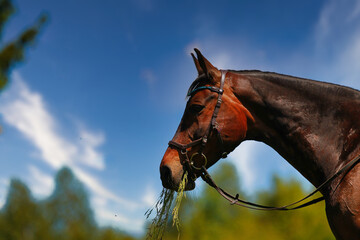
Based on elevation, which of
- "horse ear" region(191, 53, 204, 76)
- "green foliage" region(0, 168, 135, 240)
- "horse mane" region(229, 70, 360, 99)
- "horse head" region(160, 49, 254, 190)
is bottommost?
"horse head" region(160, 49, 254, 190)

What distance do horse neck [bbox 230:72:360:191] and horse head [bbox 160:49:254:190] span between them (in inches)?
6.7

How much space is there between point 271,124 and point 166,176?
139 centimetres

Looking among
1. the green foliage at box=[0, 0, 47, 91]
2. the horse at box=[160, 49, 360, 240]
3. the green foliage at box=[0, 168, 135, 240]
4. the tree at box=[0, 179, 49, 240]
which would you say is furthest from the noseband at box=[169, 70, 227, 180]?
the tree at box=[0, 179, 49, 240]

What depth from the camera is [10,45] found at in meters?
9.09

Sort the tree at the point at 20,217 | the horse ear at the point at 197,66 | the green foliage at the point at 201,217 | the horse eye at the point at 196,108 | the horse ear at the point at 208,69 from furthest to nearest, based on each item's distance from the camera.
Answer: the tree at the point at 20,217 → the green foliage at the point at 201,217 → the horse ear at the point at 197,66 → the horse ear at the point at 208,69 → the horse eye at the point at 196,108

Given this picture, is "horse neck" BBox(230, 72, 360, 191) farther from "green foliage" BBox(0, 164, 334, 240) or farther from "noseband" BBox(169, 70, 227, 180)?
"green foliage" BBox(0, 164, 334, 240)

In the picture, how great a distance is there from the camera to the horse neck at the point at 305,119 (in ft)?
10.1

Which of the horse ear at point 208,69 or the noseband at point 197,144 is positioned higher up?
the horse ear at point 208,69

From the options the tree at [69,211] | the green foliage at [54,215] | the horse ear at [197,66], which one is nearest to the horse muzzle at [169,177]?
the horse ear at [197,66]

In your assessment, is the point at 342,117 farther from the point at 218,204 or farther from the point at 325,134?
the point at 218,204

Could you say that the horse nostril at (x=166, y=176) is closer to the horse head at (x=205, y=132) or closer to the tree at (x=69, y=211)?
the horse head at (x=205, y=132)

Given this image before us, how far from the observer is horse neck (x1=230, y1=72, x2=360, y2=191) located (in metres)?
3.08

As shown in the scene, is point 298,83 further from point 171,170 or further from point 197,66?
point 171,170

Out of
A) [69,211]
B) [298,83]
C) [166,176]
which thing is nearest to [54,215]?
[69,211]
